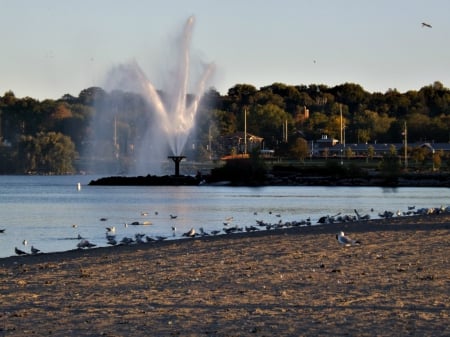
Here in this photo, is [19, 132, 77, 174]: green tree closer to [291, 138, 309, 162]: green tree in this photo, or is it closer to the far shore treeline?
the far shore treeline

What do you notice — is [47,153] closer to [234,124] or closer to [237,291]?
[234,124]

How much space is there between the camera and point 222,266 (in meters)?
17.5

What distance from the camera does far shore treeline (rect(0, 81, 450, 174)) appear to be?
472 ft

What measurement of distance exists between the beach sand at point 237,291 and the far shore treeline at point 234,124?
101m

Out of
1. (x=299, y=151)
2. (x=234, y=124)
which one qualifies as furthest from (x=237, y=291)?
(x=234, y=124)

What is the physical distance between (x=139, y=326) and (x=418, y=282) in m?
4.75

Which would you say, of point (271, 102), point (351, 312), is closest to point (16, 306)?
point (351, 312)

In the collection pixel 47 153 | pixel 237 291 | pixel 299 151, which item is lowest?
pixel 237 291

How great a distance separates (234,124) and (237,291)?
161302 millimetres

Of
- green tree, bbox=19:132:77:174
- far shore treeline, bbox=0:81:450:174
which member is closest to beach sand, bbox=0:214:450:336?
far shore treeline, bbox=0:81:450:174

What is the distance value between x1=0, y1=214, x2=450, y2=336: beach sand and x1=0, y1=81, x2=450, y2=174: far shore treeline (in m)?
101

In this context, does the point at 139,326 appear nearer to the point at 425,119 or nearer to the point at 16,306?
the point at 16,306

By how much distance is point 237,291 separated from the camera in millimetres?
14070

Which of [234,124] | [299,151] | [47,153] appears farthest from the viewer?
[234,124]
